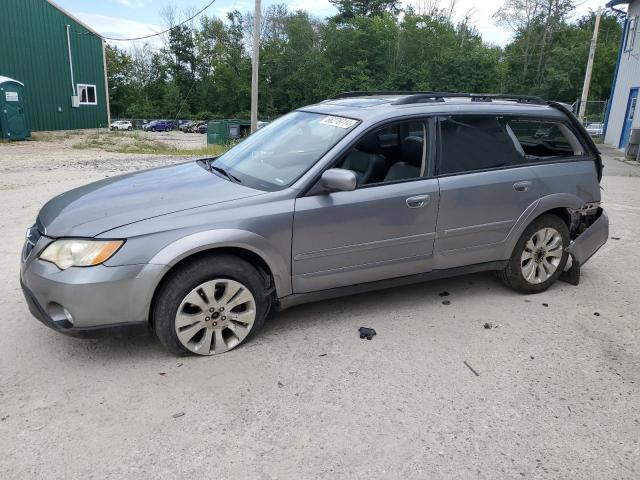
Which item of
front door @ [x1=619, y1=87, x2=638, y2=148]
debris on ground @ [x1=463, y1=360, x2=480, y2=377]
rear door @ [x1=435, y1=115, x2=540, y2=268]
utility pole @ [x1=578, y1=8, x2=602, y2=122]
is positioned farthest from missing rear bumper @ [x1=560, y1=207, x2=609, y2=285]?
utility pole @ [x1=578, y1=8, x2=602, y2=122]

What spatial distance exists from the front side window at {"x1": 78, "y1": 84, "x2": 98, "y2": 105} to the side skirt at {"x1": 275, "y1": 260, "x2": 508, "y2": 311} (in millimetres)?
29145

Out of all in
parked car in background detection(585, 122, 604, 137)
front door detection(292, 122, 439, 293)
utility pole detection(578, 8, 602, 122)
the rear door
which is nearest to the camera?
front door detection(292, 122, 439, 293)

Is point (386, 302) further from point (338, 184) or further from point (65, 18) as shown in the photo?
point (65, 18)

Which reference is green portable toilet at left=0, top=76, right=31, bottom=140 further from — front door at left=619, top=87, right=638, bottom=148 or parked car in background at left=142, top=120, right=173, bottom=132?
parked car in background at left=142, top=120, right=173, bottom=132

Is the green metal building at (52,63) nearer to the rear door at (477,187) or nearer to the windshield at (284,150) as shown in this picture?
the windshield at (284,150)

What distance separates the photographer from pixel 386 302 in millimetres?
4320

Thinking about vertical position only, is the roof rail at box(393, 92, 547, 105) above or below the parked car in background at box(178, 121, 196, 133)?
above

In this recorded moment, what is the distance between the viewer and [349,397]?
2969 mm

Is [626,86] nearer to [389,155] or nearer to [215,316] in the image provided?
[389,155]

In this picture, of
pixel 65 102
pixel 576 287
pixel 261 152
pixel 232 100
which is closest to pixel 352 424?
pixel 261 152

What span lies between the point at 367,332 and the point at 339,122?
5.29 feet

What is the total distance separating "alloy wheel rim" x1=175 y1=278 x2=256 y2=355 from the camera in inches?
126

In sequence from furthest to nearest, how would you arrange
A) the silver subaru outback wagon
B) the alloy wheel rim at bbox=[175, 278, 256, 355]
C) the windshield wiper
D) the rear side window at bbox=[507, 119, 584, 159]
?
the rear side window at bbox=[507, 119, 584, 159] → the windshield wiper → the alloy wheel rim at bbox=[175, 278, 256, 355] → the silver subaru outback wagon

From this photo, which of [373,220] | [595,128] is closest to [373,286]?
[373,220]
